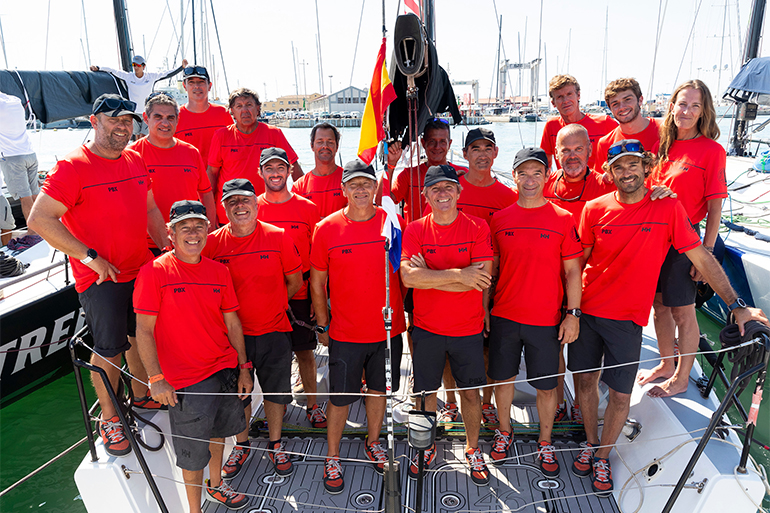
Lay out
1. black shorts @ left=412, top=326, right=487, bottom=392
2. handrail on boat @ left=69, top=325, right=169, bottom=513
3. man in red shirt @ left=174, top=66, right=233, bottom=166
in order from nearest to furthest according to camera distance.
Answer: handrail on boat @ left=69, top=325, right=169, bottom=513
black shorts @ left=412, top=326, right=487, bottom=392
man in red shirt @ left=174, top=66, right=233, bottom=166

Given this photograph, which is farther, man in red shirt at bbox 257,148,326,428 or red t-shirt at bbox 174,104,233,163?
red t-shirt at bbox 174,104,233,163

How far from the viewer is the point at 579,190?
3.29 metres

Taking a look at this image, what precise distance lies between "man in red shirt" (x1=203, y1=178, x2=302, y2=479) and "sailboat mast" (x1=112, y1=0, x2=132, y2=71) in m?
5.69

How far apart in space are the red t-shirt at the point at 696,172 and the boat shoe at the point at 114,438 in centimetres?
373

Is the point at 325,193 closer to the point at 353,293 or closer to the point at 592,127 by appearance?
the point at 353,293

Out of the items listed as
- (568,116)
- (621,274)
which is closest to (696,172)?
(621,274)

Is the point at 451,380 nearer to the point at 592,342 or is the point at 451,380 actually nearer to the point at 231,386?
the point at 592,342

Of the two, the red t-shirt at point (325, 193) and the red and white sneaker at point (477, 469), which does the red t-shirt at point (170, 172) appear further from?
the red and white sneaker at point (477, 469)

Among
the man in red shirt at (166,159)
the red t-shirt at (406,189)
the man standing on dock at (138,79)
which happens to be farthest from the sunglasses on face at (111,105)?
the man standing on dock at (138,79)

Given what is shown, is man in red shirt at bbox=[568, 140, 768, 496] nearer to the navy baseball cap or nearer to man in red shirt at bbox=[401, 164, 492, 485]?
man in red shirt at bbox=[401, 164, 492, 485]

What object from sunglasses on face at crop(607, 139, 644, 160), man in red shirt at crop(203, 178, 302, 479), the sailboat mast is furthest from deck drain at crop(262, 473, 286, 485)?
the sailboat mast

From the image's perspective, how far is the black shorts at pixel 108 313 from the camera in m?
2.85

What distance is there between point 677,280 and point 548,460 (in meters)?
1.43

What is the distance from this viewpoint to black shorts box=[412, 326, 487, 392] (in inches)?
112
